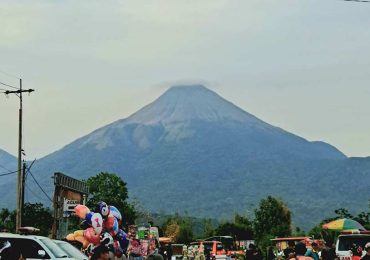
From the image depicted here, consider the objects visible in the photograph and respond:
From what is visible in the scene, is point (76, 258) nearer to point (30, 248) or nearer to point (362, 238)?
point (30, 248)

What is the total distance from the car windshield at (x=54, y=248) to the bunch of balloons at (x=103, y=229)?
1216mm

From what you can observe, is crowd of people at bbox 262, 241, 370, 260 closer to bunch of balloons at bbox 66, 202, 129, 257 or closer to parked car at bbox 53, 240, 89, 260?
bunch of balloons at bbox 66, 202, 129, 257

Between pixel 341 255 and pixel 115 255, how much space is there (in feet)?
21.9

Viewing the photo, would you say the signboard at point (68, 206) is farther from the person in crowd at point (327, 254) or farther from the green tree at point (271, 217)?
the green tree at point (271, 217)

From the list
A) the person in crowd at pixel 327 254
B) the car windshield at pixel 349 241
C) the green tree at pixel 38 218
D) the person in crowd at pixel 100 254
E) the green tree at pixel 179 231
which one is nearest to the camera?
the person in crowd at pixel 100 254

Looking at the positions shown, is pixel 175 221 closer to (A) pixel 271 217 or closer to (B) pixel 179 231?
(B) pixel 179 231

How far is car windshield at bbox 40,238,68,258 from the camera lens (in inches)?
855

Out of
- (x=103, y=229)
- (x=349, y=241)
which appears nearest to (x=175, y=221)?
(x=349, y=241)

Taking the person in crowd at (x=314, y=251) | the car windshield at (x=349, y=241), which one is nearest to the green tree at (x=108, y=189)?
the car windshield at (x=349, y=241)

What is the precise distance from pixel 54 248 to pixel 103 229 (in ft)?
8.62

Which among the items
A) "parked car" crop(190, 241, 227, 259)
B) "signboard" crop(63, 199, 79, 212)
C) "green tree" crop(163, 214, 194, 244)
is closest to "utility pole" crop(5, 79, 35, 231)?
"signboard" crop(63, 199, 79, 212)

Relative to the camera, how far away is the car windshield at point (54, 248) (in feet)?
71.3

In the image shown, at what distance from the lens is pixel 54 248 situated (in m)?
22.0

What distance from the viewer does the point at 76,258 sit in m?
22.4
